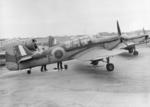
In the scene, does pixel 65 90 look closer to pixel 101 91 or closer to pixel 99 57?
pixel 101 91

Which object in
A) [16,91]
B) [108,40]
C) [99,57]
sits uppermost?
[108,40]

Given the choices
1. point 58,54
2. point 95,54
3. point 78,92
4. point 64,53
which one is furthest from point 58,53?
point 78,92

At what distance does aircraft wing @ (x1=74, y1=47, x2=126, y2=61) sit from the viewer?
929 cm

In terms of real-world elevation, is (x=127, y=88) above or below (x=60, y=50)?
below

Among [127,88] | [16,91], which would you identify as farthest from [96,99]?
[16,91]

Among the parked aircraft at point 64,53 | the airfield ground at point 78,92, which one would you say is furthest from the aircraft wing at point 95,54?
the airfield ground at point 78,92

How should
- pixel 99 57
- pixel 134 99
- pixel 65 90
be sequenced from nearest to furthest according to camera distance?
pixel 134 99 → pixel 65 90 → pixel 99 57

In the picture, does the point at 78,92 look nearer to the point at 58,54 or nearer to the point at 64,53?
the point at 58,54

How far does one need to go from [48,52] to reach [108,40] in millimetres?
3824

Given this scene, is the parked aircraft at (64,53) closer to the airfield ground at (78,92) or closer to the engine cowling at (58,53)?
the engine cowling at (58,53)

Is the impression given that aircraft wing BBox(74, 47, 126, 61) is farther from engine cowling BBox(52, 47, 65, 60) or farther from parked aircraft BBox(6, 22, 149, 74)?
engine cowling BBox(52, 47, 65, 60)

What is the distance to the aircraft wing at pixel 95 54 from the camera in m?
9.29

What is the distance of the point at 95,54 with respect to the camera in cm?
991

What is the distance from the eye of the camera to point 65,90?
695 centimetres
